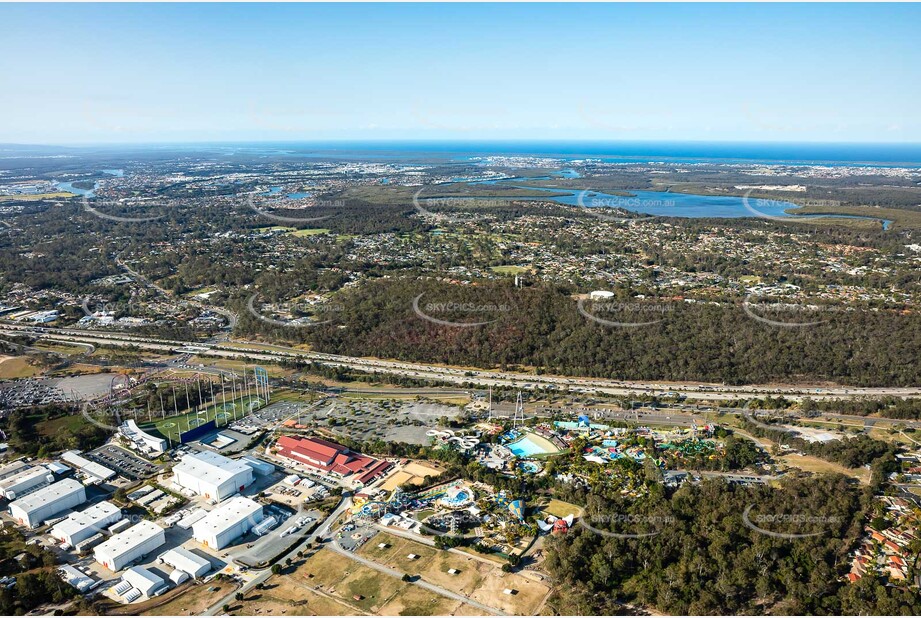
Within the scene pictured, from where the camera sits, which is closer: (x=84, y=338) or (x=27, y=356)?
(x=27, y=356)

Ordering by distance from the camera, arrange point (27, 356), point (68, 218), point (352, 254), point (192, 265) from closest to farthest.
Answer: point (27, 356)
point (192, 265)
point (352, 254)
point (68, 218)

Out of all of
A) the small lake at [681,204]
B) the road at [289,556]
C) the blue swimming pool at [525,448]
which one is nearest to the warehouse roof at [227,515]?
the road at [289,556]

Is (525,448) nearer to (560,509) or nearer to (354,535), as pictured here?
(560,509)

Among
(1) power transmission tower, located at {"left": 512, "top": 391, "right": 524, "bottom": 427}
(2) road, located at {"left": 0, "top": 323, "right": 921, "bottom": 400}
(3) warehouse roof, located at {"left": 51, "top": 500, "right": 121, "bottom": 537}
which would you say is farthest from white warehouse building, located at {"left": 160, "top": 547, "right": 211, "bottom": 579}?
(2) road, located at {"left": 0, "top": 323, "right": 921, "bottom": 400}

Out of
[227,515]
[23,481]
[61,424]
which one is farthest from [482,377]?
[23,481]

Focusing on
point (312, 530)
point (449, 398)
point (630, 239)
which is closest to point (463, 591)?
point (312, 530)

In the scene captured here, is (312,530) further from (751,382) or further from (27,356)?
(27,356)
